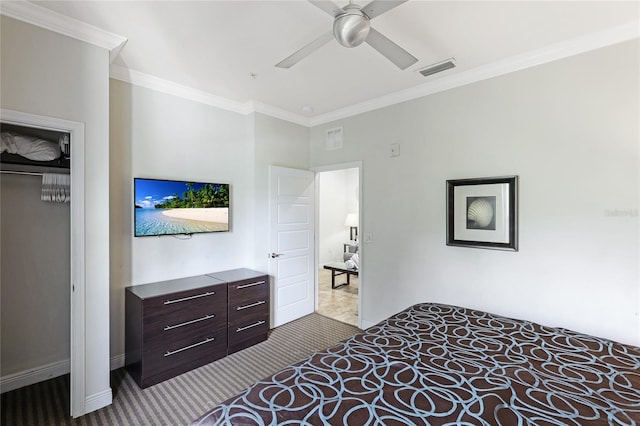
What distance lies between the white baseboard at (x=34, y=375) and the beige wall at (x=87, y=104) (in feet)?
0.99

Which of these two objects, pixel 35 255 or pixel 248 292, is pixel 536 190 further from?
pixel 35 255

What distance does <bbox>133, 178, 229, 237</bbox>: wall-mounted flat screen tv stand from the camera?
9.33 feet

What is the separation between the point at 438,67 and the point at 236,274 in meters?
3.04

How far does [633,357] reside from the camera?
5.53 feet

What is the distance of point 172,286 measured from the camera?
2844mm

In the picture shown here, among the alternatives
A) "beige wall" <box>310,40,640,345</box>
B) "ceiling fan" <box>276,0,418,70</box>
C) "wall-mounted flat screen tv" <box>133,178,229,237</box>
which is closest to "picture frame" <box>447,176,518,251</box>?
"beige wall" <box>310,40,640,345</box>

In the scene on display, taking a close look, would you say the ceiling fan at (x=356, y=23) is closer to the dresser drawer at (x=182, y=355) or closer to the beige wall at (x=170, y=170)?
the beige wall at (x=170, y=170)

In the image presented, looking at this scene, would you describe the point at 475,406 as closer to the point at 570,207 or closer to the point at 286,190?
the point at 570,207

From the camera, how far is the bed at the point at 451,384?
1.17 meters

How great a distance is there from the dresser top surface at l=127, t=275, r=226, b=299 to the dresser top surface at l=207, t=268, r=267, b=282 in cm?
9

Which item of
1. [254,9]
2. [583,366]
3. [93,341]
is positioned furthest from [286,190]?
[583,366]

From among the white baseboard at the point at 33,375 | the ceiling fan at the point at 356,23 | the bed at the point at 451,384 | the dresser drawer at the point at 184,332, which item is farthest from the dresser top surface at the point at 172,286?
the ceiling fan at the point at 356,23

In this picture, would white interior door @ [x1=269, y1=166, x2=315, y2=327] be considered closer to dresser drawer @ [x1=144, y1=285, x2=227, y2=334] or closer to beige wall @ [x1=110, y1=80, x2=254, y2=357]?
beige wall @ [x1=110, y1=80, x2=254, y2=357]

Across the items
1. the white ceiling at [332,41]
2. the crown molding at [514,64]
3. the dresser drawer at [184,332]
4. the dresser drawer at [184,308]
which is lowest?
the dresser drawer at [184,332]
